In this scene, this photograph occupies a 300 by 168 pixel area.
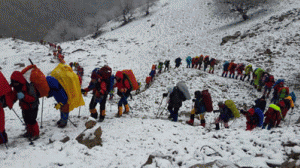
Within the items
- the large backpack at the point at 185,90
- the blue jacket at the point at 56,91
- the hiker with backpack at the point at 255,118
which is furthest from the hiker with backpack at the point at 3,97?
the hiker with backpack at the point at 255,118

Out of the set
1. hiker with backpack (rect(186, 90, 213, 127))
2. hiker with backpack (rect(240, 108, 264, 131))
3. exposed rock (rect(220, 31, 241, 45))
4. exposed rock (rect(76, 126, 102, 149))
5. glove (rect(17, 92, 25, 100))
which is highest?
exposed rock (rect(220, 31, 241, 45))

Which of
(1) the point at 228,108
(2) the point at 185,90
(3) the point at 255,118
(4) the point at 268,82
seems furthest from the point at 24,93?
(4) the point at 268,82

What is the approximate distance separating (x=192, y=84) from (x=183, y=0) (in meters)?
44.6

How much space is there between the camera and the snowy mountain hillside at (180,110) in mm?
3439

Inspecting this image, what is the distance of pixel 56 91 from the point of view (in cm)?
465

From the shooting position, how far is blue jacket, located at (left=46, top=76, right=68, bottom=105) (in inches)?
176

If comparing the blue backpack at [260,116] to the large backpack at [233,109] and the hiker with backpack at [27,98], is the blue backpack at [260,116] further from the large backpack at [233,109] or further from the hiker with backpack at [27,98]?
the hiker with backpack at [27,98]

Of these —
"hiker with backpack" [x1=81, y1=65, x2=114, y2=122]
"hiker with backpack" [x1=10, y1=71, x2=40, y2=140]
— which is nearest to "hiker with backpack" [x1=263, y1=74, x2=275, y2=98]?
"hiker with backpack" [x1=81, y1=65, x2=114, y2=122]

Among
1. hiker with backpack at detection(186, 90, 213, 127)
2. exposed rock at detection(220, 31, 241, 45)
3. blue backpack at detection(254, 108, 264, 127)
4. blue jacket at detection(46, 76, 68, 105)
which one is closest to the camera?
blue jacket at detection(46, 76, 68, 105)

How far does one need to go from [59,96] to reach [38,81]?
767mm

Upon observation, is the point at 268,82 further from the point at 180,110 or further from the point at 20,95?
the point at 20,95

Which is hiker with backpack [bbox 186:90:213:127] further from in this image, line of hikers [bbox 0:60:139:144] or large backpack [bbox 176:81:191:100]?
line of hikers [bbox 0:60:139:144]

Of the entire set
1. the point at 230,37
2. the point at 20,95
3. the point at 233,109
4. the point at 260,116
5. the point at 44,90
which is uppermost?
the point at 230,37

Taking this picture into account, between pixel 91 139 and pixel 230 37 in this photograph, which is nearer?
pixel 91 139
